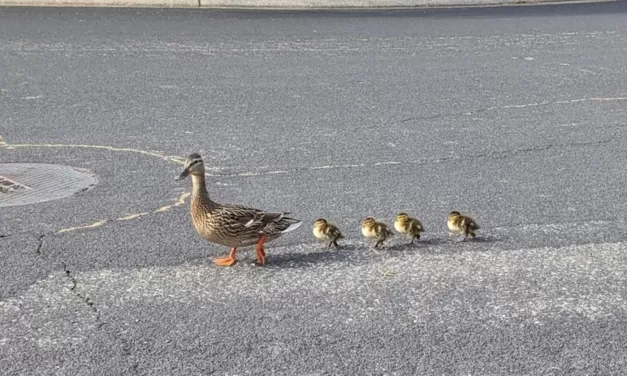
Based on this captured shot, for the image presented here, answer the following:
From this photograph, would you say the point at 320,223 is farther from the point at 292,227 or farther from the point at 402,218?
the point at 402,218

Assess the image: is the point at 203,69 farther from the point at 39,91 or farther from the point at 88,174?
the point at 88,174

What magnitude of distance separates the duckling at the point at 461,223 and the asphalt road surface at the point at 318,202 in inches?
4.5

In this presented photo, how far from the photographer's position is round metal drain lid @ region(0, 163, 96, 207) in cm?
884

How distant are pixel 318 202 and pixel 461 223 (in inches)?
54.2

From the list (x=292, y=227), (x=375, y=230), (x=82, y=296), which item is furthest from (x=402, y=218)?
(x=82, y=296)

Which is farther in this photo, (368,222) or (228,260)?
(368,222)

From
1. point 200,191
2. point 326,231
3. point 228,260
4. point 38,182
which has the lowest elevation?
point 38,182

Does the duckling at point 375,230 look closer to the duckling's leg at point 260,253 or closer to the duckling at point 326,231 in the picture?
the duckling at point 326,231

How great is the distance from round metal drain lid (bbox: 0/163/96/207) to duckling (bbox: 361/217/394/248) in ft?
8.29

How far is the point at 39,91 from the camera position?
12820mm

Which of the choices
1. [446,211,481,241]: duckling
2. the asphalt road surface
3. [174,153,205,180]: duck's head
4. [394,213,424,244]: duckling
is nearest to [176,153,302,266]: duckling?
[174,153,205,180]: duck's head

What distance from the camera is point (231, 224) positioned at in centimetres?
725

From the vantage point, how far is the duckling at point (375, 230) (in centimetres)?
766

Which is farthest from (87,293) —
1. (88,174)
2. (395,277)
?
(88,174)
